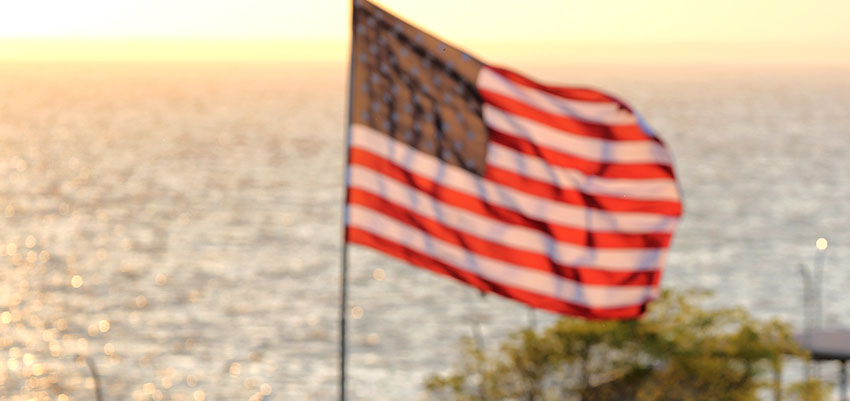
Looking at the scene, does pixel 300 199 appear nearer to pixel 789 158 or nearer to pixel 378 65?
Answer: pixel 789 158

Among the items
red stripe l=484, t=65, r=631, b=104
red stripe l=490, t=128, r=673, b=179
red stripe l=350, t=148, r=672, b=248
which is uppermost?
red stripe l=484, t=65, r=631, b=104

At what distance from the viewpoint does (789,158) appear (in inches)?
7416

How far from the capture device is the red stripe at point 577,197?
18156 mm

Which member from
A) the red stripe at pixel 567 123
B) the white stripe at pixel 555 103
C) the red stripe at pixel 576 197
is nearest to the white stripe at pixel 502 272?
the red stripe at pixel 576 197

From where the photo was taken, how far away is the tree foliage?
1291 inches

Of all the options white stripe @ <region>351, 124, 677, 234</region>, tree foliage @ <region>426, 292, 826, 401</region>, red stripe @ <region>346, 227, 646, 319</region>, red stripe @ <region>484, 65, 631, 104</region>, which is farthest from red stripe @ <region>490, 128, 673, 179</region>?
tree foliage @ <region>426, 292, 826, 401</region>

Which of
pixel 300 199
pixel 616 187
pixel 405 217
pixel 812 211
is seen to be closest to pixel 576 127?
pixel 616 187

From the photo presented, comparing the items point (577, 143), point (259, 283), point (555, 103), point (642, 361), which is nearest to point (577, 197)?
point (577, 143)

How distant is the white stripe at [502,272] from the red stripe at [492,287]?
4cm

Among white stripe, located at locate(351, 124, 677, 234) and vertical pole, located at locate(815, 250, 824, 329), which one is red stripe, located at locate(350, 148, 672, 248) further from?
vertical pole, located at locate(815, 250, 824, 329)

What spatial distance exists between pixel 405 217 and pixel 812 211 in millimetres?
126624

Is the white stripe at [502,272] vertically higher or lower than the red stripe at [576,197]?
lower

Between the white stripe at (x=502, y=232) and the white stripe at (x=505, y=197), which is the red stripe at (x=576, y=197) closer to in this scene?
the white stripe at (x=505, y=197)

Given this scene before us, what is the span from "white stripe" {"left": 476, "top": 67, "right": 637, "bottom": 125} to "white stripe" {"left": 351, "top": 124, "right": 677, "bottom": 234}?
940 mm
